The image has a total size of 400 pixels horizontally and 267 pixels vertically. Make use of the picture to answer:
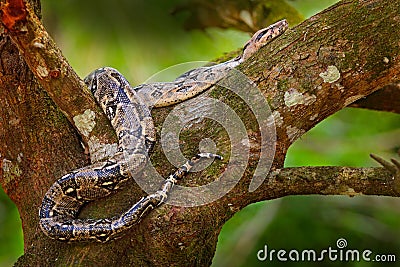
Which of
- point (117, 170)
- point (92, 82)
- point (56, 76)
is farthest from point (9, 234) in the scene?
point (56, 76)

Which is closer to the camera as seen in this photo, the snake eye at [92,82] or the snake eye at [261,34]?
the snake eye at [92,82]

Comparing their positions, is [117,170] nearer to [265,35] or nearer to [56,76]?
[56,76]

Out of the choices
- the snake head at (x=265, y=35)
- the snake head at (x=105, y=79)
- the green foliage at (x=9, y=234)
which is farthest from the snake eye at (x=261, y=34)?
the green foliage at (x=9, y=234)

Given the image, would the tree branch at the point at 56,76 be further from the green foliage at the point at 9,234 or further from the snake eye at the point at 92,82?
the green foliage at the point at 9,234

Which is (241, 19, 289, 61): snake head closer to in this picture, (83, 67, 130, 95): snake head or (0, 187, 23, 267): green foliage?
(83, 67, 130, 95): snake head

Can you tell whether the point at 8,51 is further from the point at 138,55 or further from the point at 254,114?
the point at 254,114

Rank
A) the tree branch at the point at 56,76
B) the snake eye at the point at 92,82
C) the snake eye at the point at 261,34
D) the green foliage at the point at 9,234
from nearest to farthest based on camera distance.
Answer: the tree branch at the point at 56,76, the snake eye at the point at 92,82, the snake eye at the point at 261,34, the green foliage at the point at 9,234

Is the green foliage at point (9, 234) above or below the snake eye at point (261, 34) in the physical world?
below
